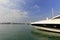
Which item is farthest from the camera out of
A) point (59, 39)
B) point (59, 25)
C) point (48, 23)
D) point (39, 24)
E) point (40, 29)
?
point (40, 29)

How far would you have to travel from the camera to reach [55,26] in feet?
106

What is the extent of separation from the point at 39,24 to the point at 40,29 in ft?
9.94

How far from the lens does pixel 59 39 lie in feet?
73.4

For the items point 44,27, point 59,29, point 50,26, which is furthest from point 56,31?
point 44,27

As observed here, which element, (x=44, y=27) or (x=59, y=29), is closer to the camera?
(x=59, y=29)

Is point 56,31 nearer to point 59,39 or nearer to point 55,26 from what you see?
A: point 55,26

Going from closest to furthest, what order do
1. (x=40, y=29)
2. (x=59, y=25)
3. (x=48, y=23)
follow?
1. (x=59, y=25)
2. (x=48, y=23)
3. (x=40, y=29)

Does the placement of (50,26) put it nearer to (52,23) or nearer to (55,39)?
(52,23)

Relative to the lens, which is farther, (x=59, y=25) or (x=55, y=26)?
(x=55, y=26)

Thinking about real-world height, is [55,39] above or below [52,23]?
below

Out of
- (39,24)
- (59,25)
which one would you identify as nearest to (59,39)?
(59,25)

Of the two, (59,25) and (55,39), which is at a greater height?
(59,25)

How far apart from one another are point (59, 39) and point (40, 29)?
52.6 feet

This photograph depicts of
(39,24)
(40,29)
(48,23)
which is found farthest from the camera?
(40,29)
